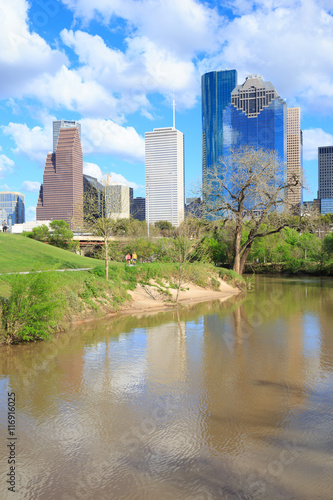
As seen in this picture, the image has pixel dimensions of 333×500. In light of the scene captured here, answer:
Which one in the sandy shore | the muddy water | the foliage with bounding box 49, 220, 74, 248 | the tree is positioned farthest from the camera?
the foliage with bounding box 49, 220, 74, 248

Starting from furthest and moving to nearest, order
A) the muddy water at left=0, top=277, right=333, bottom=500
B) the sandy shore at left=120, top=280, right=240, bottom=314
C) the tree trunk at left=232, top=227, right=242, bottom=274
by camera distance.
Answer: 1. the tree trunk at left=232, top=227, right=242, bottom=274
2. the sandy shore at left=120, top=280, right=240, bottom=314
3. the muddy water at left=0, top=277, right=333, bottom=500

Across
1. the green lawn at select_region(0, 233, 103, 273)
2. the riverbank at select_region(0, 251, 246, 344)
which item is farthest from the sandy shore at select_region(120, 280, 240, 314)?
the green lawn at select_region(0, 233, 103, 273)

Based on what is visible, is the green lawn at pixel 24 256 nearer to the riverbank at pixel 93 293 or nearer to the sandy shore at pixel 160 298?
the riverbank at pixel 93 293

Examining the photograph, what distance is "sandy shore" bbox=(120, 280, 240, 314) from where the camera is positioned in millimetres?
24672

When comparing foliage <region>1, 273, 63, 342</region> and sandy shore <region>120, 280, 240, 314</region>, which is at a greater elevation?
foliage <region>1, 273, 63, 342</region>

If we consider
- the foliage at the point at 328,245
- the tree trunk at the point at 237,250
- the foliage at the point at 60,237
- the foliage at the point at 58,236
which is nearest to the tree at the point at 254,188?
the tree trunk at the point at 237,250

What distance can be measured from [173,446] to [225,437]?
3.45 ft

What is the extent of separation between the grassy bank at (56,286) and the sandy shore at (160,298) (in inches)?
19.0

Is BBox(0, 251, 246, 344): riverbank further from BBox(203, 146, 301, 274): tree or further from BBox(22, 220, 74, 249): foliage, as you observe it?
BBox(22, 220, 74, 249): foliage

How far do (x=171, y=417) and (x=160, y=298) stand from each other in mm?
18510

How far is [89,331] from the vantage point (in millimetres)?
18188

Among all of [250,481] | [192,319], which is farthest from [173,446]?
[192,319]

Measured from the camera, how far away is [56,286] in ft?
53.6

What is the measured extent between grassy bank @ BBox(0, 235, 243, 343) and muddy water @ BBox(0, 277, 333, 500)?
0.99m
